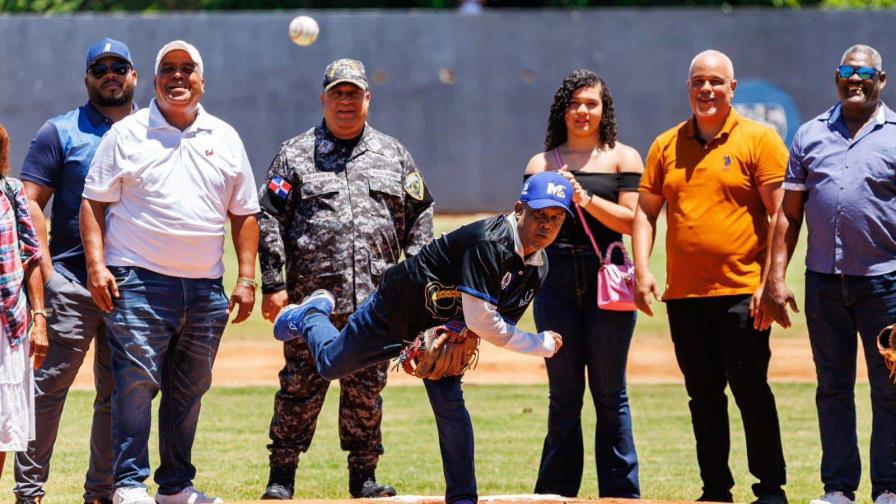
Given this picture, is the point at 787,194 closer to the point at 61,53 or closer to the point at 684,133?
the point at 684,133

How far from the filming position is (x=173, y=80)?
672cm

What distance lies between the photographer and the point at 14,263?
20.9 feet

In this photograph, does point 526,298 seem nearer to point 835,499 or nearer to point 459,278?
point 459,278

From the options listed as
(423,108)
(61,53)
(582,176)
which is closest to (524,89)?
(423,108)

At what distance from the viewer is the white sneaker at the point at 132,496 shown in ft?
21.1

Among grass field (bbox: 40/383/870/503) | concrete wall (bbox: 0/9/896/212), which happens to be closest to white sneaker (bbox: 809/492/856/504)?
grass field (bbox: 40/383/870/503)

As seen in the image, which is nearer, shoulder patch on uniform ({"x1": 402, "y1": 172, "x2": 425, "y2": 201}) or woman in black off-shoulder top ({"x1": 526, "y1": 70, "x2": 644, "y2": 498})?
woman in black off-shoulder top ({"x1": 526, "y1": 70, "x2": 644, "y2": 498})

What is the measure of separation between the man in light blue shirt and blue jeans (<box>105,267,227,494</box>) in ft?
9.55

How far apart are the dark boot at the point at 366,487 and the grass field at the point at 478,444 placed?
473 mm

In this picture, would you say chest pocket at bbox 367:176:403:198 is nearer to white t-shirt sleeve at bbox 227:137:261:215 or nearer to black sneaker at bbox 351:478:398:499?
white t-shirt sleeve at bbox 227:137:261:215

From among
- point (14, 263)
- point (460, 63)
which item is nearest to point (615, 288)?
point (14, 263)

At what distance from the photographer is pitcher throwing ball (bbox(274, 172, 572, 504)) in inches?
242

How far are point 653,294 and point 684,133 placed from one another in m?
0.94

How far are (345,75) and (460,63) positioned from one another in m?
18.5
